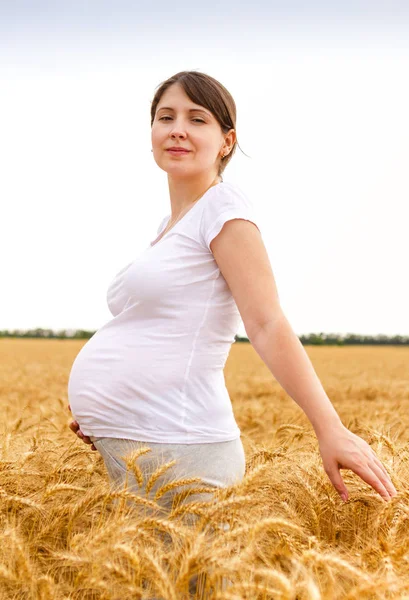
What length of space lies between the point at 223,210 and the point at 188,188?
323mm

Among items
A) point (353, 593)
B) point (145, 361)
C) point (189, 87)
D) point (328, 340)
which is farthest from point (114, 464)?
point (328, 340)

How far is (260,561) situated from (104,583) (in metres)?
0.51

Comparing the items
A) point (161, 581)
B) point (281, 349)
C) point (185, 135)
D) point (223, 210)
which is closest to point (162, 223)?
point (185, 135)

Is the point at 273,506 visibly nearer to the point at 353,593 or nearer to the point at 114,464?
the point at 114,464

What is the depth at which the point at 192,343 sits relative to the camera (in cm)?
198

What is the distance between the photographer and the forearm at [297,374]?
181 cm

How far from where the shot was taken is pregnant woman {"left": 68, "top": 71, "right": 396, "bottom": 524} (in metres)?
1.85

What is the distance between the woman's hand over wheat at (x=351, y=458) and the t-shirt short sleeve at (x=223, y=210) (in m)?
0.66

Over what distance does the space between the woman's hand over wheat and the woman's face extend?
0.97 meters

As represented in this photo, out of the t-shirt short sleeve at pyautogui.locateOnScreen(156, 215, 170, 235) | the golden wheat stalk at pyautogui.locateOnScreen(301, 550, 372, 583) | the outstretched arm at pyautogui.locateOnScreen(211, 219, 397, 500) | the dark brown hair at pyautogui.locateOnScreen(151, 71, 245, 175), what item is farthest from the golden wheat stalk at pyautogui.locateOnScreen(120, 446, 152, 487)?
the dark brown hair at pyautogui.locateOnScreen(151, 71, 245, 175)

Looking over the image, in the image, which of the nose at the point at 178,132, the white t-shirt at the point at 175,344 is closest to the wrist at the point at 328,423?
the white t-shirt at the point at 175,344

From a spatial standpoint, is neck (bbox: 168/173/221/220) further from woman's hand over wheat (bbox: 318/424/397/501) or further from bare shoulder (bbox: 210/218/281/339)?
woman's hand over wheat (bbox: 318/424/397/501)

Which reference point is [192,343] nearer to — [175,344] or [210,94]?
[175,344]

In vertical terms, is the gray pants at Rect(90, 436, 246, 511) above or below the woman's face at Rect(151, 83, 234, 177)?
below
